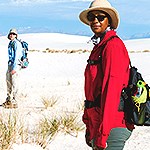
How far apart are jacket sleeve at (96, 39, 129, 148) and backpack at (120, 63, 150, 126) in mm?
68

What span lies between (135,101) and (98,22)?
593 mm

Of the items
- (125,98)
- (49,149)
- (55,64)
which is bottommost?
(55,64)

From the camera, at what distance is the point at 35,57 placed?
2827 centimetres

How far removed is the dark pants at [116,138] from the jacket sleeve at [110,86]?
0.09 m

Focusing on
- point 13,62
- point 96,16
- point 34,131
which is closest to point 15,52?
point 13,62

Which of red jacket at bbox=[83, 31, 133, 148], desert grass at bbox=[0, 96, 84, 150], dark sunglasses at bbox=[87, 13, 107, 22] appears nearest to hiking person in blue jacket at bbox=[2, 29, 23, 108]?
desert grass at bbox=[0, 96, 84, 150]

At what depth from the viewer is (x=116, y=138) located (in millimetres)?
2889

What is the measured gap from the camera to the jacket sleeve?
9.07 ft

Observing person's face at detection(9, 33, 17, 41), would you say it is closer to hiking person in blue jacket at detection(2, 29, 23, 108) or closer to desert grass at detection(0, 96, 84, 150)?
hiking person in blue jacket at detection(2, 29, 23, 108)

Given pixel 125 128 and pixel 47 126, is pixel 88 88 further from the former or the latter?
pixel 47 126

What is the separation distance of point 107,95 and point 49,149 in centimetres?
273

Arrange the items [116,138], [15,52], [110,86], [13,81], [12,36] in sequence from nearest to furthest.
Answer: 1. [110,86]
2. [116,138]
3. [15,52]
4. [12,36]
5. [13,81]

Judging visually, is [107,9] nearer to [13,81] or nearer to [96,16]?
[96,16]

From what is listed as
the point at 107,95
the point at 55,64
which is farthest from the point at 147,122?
the point at 55,64
